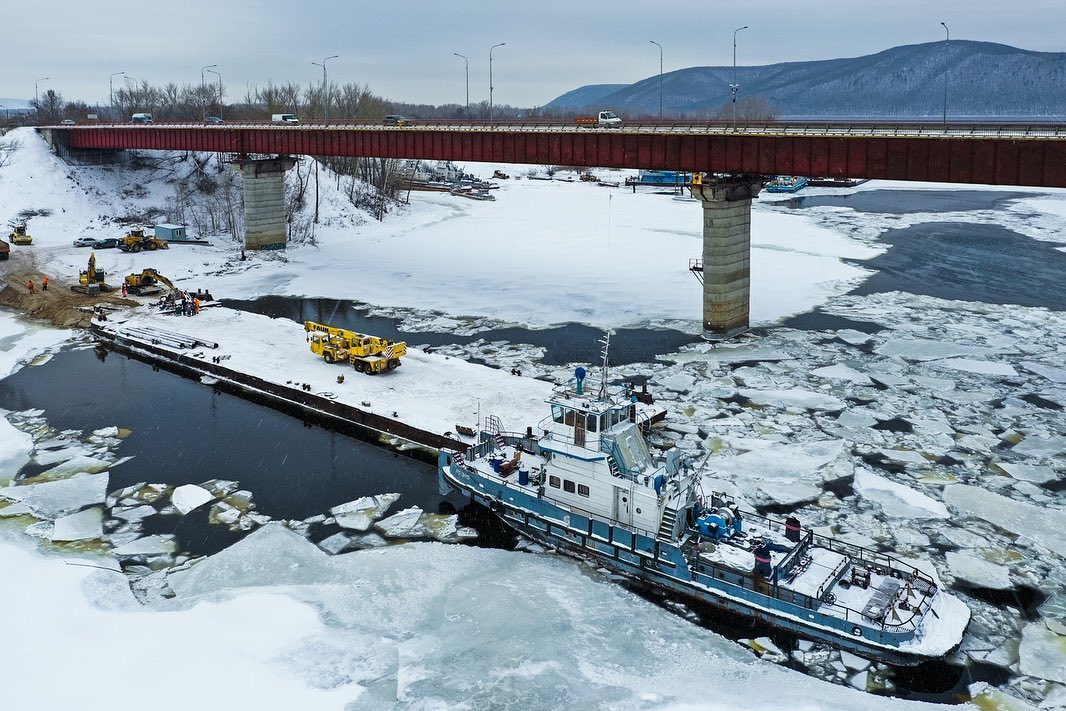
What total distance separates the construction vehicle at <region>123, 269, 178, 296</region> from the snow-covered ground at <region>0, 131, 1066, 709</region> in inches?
247

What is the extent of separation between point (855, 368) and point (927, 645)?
23.3 metres

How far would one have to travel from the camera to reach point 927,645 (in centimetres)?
2091

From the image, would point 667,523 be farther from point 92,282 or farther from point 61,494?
point 92,282

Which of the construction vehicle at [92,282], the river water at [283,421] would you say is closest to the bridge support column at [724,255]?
the river water at [283,421]

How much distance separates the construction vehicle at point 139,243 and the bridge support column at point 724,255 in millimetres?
46134

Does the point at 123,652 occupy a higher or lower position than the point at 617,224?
lower

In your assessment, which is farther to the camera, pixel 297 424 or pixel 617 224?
pixel 617 224

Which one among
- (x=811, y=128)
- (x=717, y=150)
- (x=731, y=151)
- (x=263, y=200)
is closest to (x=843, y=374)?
(x=811, y=128)

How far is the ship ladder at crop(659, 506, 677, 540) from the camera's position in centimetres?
2491

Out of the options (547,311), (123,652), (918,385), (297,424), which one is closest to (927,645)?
(123,652)

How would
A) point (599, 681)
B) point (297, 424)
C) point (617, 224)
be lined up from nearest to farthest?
point (599, 681) → point (297, 424) → point (617, 224)

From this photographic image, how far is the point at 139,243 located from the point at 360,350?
3981 centimetres

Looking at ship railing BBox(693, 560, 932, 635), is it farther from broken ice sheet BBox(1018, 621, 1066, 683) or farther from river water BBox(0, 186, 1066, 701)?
broken ice sheet BBox(1018, 621, 1066, 683)

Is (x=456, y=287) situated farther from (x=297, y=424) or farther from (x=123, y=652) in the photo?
(x=123, y=652)
